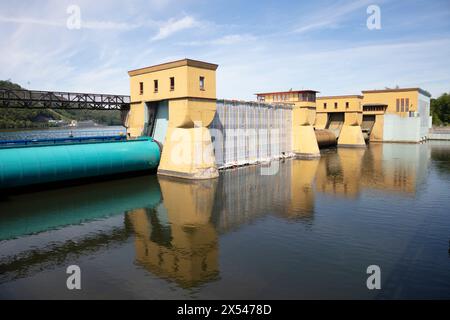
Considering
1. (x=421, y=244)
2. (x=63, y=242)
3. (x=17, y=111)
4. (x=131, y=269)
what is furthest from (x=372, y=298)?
(x=17, y=111)

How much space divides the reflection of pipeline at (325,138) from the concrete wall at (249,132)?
15.1m

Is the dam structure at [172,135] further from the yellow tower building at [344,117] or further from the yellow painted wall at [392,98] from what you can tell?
the yellow painted wall at [392,98]

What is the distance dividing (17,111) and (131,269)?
152 m

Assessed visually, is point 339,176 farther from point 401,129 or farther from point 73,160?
point 401,129

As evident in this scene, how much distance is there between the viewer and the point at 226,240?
20.2 meters

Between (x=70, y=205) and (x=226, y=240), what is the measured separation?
15.1 meters

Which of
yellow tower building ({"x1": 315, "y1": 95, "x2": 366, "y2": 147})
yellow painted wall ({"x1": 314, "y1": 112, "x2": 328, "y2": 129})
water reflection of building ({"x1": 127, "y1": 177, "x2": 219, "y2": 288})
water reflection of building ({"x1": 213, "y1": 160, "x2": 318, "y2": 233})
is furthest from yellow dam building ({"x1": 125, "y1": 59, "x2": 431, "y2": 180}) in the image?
water reflection of building ({"x1": 127, "y1": 177, "x2": 219, "y2": 288})

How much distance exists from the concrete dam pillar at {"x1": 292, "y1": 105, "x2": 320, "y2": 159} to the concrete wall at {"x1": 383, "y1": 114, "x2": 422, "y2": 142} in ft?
137

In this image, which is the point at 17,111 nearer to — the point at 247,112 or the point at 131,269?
the point at 247,112

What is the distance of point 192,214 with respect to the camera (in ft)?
83.3

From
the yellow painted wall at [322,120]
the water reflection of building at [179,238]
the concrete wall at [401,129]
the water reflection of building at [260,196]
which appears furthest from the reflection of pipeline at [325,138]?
the water reflection of building at [179,238]

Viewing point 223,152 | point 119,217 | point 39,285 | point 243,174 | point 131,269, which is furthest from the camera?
point 223,152

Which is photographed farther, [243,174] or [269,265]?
[243,174]

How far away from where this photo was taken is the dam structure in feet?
109
